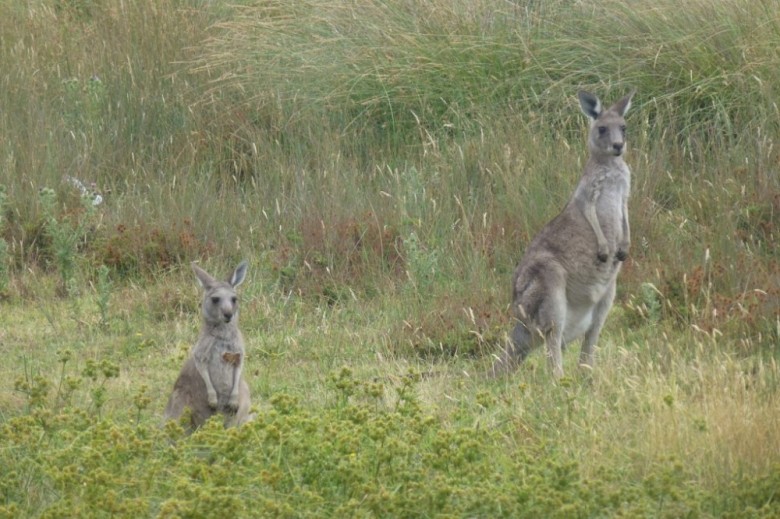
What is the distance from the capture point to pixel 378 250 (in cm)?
943

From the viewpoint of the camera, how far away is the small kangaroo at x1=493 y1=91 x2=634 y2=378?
726cm

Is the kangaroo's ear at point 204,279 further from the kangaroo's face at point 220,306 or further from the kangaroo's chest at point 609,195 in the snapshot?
the kangaroo's chest at point 609,195

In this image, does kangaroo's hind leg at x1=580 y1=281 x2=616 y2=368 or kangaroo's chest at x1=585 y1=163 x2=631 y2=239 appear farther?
kangaroo's chest at x1=585 y1=163 x2=631 y2=239

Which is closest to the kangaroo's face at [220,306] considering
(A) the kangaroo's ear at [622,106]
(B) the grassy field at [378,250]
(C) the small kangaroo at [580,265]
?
(B) the grassy field at [378,250]

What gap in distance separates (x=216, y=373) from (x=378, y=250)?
3.11 meters

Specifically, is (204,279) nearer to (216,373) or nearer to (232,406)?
(216,373)

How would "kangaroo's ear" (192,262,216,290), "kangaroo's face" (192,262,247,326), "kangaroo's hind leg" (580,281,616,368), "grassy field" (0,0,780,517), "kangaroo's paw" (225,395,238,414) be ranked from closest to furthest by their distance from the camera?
1. "grassy field" (0,0,780,517)
2. "kangaroo's paw" (225,395,238,414)
3. "kangaroo's face" (192,262,247,326)
4. "kangaroo's ear" (192,262,216,290)
5. "kangaroo's hind leg" (580,281,616,368)

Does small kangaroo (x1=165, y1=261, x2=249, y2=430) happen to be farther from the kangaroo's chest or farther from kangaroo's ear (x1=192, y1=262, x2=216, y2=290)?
the kangaroo's chest

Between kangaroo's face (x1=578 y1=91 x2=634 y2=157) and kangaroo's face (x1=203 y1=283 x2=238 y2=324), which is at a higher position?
kangaroo's face (x1=578 y1=91 x2=634 y2=157)

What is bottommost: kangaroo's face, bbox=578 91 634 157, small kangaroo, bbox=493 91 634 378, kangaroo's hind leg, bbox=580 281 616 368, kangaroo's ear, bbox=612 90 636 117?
kangaroo's hind leg, bbox=580 281 616 368

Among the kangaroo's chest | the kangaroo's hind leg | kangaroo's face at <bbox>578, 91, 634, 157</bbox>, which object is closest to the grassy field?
the kangaroo's hind leg

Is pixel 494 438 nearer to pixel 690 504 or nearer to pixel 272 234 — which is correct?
pixel 690 504

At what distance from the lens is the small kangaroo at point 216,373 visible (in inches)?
252

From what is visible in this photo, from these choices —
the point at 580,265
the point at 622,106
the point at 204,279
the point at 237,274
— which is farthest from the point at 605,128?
the point at 204,279
